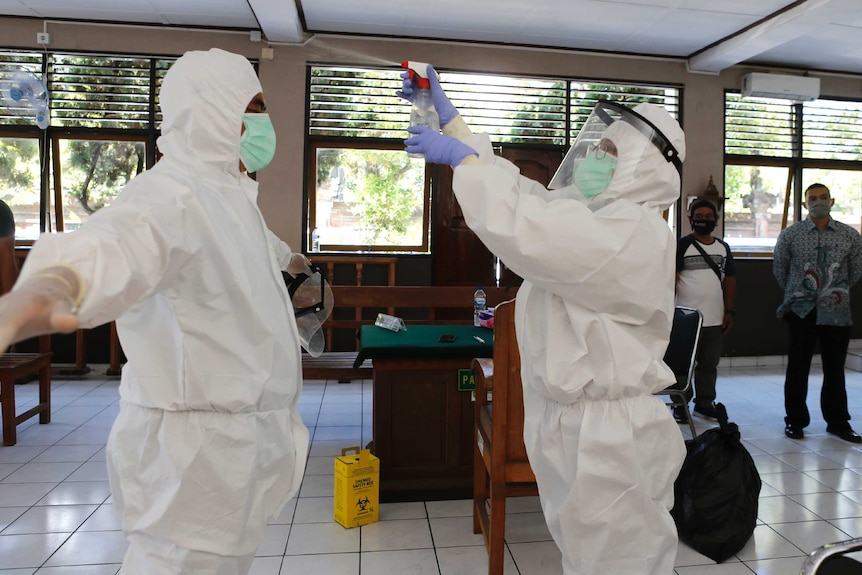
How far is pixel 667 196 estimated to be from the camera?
1604mm

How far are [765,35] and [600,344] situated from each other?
15.8ft

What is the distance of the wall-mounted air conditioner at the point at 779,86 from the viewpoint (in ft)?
19.5

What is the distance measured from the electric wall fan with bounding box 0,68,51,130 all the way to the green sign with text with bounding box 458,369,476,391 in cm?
453

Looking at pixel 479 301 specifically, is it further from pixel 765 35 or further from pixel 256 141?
pixel 765 35

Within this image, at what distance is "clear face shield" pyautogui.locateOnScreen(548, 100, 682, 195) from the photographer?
61.6 inches

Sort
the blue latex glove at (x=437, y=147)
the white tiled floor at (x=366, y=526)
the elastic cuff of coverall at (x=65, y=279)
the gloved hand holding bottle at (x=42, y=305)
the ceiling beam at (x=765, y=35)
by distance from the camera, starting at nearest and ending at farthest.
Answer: the gloved hand holding bottle at (x=42, y=305)
the elastic cuff of coverall at (x=65, y=279)
the blue latex glove at (x=437, y=147)
the white tiled floor at (x=366, y=526)
the ceiling beam at (x=765, y=35)

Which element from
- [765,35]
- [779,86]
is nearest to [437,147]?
[765,35]

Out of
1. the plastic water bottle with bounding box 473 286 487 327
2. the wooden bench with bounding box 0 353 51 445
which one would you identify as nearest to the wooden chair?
the plastic water bottle with bounding box 473 286 487 327

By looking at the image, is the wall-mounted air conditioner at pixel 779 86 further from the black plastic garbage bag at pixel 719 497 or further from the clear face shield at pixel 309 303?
the clear face shield at pixel 309 303

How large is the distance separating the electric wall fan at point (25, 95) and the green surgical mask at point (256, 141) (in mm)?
4657

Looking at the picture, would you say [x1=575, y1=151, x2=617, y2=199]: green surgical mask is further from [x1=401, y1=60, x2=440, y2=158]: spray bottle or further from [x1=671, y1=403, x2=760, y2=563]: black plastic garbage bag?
[x1=671, y1=403, x2=760, y2=563]: black plastic garbage bag

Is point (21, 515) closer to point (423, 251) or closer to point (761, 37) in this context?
point (423, 251)

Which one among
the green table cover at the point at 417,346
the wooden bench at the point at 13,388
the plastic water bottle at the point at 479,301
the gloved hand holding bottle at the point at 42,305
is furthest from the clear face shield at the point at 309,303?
the wooden bench at the point at 13,388

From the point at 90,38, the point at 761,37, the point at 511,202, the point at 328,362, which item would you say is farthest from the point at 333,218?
the point at 511,202
